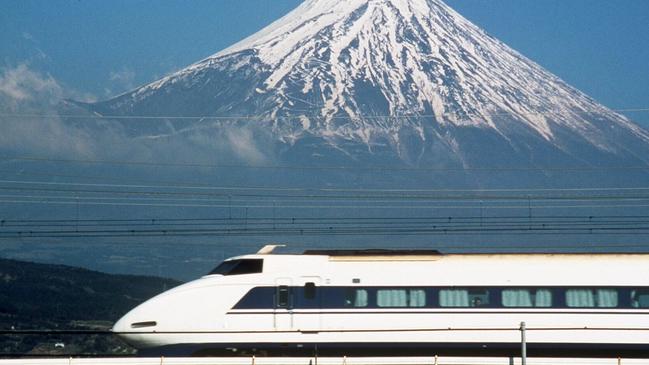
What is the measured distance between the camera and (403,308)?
1686 inches

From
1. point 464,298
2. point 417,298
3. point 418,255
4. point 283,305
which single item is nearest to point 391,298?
point 417,298

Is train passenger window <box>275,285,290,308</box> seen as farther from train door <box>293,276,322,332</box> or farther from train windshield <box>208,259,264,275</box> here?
train windshield <box>208,259,264,275</box>

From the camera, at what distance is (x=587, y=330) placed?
42.0 m

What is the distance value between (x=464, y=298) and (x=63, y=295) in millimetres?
127101

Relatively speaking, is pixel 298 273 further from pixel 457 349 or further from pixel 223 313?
pixel 457 349

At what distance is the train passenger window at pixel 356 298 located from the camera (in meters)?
42.9

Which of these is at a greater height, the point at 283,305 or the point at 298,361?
the point at 283,305

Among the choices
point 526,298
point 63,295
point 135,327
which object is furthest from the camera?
point 63,295

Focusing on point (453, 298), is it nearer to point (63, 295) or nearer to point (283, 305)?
point (283, 305)

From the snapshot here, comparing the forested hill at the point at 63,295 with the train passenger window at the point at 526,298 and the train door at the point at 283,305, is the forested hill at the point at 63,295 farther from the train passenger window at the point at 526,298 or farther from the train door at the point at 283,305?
the train passenger window at the point at 526,298

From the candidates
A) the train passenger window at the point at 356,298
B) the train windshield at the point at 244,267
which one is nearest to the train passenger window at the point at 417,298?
the train passenger window at the point at 356,298

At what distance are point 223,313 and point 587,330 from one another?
11913mm

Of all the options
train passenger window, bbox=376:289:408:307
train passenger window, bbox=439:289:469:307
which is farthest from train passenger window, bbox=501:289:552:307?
train passenger window, bbox=376:289:408:307

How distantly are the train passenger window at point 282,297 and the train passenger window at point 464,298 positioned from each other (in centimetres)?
508
